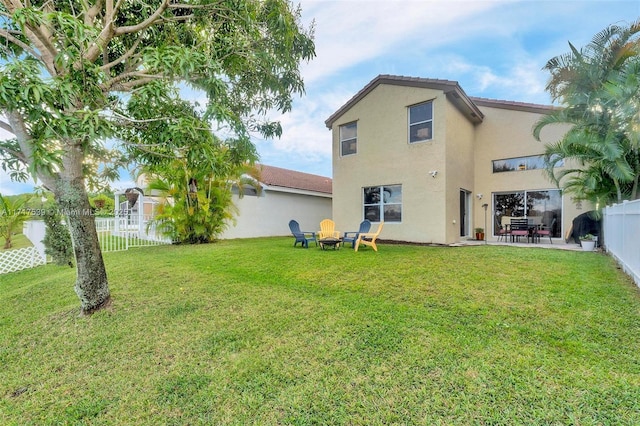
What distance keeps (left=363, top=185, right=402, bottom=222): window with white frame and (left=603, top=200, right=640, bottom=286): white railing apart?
259 inches

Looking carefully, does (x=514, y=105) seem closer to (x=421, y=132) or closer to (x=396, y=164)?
(x=421, y=132)

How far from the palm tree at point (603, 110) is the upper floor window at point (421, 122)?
12.3 feet

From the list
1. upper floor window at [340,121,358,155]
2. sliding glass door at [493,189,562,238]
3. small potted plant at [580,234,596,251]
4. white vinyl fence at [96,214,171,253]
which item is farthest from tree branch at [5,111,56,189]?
sliding glass door at [493,189,562,238]

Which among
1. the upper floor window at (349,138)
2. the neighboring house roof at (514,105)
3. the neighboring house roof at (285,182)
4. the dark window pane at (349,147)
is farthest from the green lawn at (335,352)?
the neighboring house roof at (285,182)

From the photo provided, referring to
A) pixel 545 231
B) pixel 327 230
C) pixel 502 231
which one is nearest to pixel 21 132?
pixel 327 230

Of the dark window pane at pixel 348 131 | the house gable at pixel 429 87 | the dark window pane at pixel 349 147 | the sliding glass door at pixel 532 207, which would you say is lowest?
the sliding glass door at pixel 532 207

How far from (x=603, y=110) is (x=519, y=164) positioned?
4.37 metres

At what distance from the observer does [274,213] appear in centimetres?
1805

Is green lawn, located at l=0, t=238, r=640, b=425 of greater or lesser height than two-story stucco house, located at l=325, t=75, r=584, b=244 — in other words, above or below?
below

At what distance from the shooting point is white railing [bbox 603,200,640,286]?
17.7 ft

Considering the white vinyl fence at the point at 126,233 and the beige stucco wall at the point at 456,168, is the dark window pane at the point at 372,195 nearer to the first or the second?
the beige stucco wall at the point at 456,168

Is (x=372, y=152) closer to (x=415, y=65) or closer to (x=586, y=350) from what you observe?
(x=415, y=65)

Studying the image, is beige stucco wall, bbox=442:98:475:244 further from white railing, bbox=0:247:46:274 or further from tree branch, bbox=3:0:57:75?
white railing, bbox=0:247:46:274

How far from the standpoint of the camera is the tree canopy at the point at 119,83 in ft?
10.4
